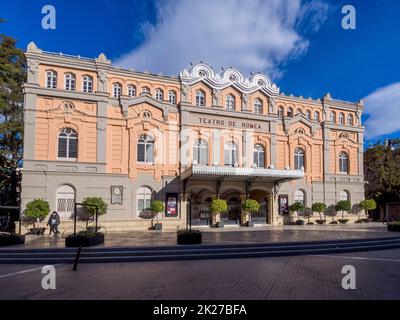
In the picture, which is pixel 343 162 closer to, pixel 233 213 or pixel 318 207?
pixel 318 207

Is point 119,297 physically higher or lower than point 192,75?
lower

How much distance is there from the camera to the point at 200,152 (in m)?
27.5

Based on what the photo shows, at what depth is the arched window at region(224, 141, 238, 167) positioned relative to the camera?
93.0 ft

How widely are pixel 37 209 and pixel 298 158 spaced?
23.7 metres

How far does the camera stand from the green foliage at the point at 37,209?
20.8 meters

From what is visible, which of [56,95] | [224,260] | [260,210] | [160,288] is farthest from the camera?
[260,210]

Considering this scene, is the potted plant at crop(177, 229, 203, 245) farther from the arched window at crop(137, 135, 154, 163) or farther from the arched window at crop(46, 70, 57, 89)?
the arched window at crop(46, 70, 57, 89)

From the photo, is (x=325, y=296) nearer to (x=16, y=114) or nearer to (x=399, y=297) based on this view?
(x=399, y=297)

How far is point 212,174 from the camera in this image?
24.9 meters

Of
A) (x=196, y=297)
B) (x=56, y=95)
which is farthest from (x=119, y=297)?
(x=56, y=95)

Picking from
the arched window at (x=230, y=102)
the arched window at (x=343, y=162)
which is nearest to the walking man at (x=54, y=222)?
the arched window at (x=230, y=102)

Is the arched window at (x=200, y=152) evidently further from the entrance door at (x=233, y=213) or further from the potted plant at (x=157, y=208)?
the potted plant at (x=157, y=208)

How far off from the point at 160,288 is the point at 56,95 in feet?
64.7

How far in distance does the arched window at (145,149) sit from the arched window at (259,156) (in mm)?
9919
